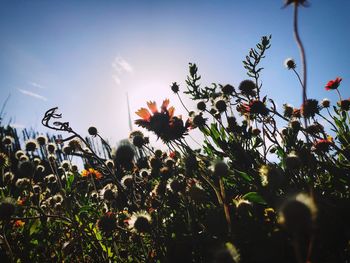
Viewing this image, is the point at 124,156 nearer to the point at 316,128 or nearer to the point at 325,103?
the point at 316,128

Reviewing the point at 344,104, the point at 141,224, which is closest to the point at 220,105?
the point at 344,104

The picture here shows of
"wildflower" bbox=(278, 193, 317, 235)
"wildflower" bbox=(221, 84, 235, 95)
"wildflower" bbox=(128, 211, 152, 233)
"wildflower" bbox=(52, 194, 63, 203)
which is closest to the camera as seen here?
"wildflower" bbox=(278, 193, 317, 235)

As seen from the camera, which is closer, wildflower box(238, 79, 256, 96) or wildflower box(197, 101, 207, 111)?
wildflower box(238, 79, 256, 96)

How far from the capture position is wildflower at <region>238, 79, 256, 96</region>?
287cm

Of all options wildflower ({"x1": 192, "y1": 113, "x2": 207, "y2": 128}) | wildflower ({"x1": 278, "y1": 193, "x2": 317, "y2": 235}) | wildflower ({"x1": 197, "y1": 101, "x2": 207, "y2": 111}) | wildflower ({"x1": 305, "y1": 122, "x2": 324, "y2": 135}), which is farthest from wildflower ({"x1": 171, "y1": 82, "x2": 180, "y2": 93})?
wildflower ({"x1": 278, "y1": 193, "x2": 317, "y2": 235})

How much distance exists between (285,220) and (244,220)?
655 millimetres

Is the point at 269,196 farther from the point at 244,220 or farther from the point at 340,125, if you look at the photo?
the point at 340,125

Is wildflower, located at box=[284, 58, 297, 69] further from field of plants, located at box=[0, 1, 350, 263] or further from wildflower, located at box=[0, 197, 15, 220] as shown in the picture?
wildflower, located at box=[0, 197, 15, 220]

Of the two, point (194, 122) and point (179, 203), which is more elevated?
point (194, 122)

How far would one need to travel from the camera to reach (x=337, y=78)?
11.8 feet

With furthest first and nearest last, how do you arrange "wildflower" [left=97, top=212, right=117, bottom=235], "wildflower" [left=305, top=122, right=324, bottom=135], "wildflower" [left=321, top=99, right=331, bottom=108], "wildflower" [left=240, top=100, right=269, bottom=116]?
"wildflower" [left=321, top=99, right=331, bottom=108]
"wildflower" [left=305, top=122, right=324, bottom=135]
"wildflower" [left=240, top=100, right=269, bottom=116]
"wildflower" [left=97, top=212, right=117, bottom=235]

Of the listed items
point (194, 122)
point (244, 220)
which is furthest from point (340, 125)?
point (244, 220)

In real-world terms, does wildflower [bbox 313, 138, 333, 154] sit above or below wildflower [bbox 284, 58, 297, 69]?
below

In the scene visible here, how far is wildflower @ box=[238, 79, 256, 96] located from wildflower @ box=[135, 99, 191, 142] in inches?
46.6
